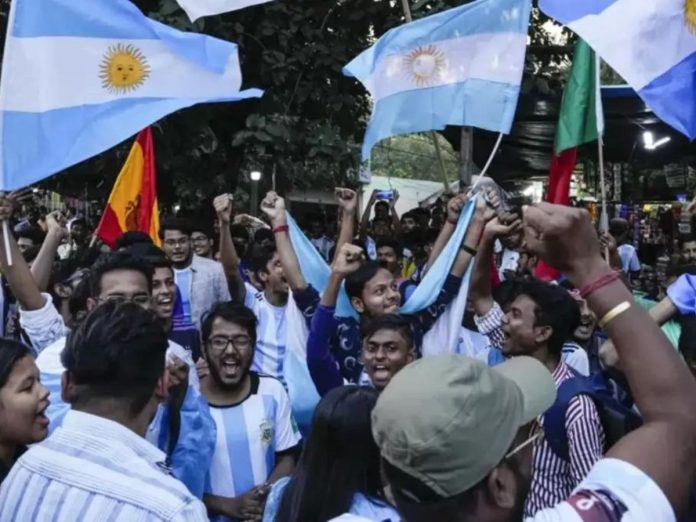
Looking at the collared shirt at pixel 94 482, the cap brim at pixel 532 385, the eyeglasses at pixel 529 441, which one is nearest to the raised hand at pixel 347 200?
the collared shirt at pixel 94 482

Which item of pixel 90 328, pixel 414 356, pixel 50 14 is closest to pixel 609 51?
pixel 414 356

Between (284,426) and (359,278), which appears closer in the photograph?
(284,426)

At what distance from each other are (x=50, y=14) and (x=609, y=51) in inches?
113

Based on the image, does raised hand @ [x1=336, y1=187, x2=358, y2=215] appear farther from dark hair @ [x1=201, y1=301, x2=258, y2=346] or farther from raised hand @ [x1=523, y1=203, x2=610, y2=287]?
raised hand @ [x1=523, y1=203, x2=610, y2=287]

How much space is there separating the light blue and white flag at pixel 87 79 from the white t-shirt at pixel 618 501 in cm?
348

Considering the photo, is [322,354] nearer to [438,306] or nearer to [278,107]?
[438,306]

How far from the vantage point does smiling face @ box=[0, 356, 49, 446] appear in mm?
2404

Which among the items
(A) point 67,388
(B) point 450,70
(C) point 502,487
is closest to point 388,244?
(B) point 450,70

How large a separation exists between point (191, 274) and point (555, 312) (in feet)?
9.04

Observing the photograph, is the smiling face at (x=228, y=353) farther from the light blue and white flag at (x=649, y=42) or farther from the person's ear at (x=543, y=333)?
the light blue and white flag at (x=649, y=42)

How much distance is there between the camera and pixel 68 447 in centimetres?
189

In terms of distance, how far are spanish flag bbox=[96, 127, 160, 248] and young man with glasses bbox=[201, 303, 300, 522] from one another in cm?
246

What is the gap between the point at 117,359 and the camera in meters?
2.00

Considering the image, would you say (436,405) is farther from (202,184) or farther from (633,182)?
(633,182)
